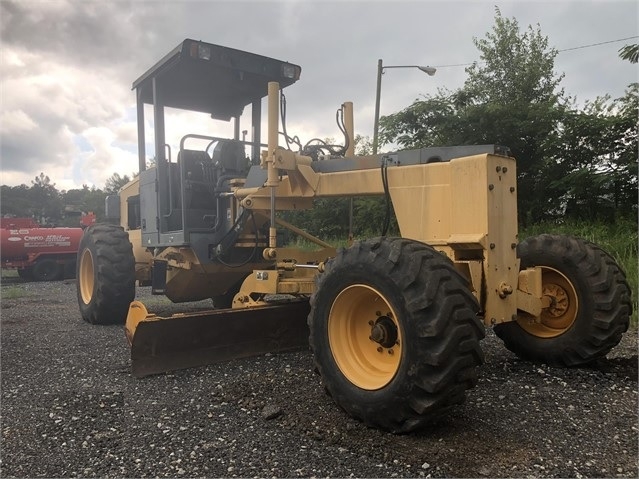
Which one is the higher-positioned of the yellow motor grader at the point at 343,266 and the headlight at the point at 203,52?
the headlight at the point at 203,52

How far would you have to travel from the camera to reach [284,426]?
10.9 ft

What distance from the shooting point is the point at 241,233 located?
5.91m

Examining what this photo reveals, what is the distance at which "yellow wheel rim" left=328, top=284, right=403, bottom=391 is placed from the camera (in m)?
3.41

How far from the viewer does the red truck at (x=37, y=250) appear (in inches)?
630

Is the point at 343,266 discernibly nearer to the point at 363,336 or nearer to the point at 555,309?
the point at 363,336

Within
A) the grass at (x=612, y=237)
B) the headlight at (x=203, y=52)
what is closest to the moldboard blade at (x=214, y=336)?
the grass at (x=612, y=237)

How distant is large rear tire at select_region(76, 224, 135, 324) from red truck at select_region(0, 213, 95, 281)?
1058 centimetres

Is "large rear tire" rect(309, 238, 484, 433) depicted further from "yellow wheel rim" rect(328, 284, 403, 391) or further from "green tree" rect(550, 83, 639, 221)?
"green tree" rect(550, 83, 639, 221)

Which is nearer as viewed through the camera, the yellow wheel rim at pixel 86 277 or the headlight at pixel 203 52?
the headlight at pixel 203 52

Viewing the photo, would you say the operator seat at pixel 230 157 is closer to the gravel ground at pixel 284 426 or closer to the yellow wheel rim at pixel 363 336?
the gravel ground at pixel 284 426

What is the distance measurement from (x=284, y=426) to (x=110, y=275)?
162 inches

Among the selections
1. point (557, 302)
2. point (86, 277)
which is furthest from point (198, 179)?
point (557, 302)

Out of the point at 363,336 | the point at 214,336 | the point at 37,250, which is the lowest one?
the point at 214,336

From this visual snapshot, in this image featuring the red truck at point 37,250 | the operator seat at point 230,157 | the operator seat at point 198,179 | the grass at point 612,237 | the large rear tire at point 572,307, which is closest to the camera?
the large rear tire at point 572,307
